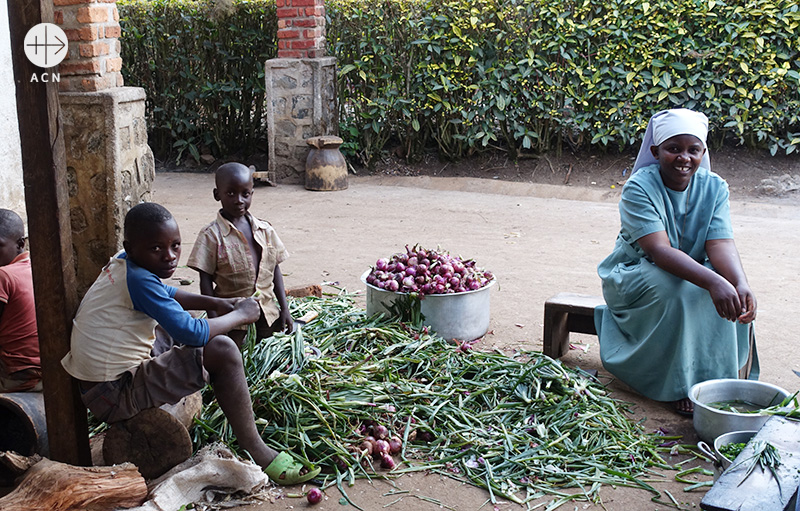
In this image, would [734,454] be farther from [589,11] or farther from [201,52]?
[201,52]

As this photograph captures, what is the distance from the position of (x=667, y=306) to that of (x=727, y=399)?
52 centimetres

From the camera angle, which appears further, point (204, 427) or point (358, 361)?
point (358, 361)

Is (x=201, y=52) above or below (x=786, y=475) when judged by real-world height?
above

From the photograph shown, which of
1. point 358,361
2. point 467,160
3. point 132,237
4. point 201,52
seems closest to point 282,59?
point 201,52

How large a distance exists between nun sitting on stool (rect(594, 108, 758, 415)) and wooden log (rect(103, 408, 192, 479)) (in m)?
2.24

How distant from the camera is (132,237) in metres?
2.82

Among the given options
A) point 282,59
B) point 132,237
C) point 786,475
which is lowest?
point 786,475

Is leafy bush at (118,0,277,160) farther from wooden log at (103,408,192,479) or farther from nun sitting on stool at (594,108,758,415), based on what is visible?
wooden log at (103,408,192,479)

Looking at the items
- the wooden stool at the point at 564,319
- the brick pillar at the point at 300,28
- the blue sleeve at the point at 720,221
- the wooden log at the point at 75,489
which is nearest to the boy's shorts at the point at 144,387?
the wooden log at the point at 75,489

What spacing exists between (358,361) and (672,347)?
1577mm

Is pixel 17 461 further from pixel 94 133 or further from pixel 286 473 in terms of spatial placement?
pixel 94 133

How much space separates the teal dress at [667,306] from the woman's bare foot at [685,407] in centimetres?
4

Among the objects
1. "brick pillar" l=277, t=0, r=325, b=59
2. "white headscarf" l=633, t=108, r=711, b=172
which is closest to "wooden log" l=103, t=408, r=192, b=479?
"white headscarf" l=633, t=108, r=711, b=172

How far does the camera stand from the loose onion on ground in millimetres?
4332
